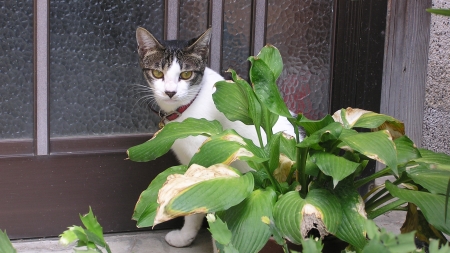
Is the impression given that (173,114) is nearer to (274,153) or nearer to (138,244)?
(138,244)

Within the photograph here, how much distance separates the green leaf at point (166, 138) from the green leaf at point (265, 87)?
0.22 meters

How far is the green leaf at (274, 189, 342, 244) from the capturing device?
1377mm

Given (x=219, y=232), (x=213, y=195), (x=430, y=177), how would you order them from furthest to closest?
(x=430, y=177) → (x=213, y=195) → (x=219, y=232)

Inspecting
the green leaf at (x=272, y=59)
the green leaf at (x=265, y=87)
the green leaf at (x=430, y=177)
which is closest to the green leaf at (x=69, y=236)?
the green leaf at (x=265, y=87)

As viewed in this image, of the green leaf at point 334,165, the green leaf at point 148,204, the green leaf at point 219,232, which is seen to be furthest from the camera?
the green leaf at point 148,204

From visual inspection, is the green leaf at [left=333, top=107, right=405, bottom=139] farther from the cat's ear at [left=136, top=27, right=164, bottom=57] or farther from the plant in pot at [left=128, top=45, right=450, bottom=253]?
the cat's ear at [left=136, top=27, right=164, bottom=57]

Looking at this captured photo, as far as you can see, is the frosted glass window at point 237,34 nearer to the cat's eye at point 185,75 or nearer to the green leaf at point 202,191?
the cat's eye at point 185,75

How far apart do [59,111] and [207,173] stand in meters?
1.11

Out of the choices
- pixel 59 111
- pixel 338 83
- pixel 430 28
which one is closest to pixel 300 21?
pixel 338 83

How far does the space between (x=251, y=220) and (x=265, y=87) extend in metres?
0.38

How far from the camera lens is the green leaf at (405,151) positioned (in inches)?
60.8

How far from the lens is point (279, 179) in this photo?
1701 mm

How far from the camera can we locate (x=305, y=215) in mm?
1396

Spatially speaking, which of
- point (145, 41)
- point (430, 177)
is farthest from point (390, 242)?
point (145, 41)
